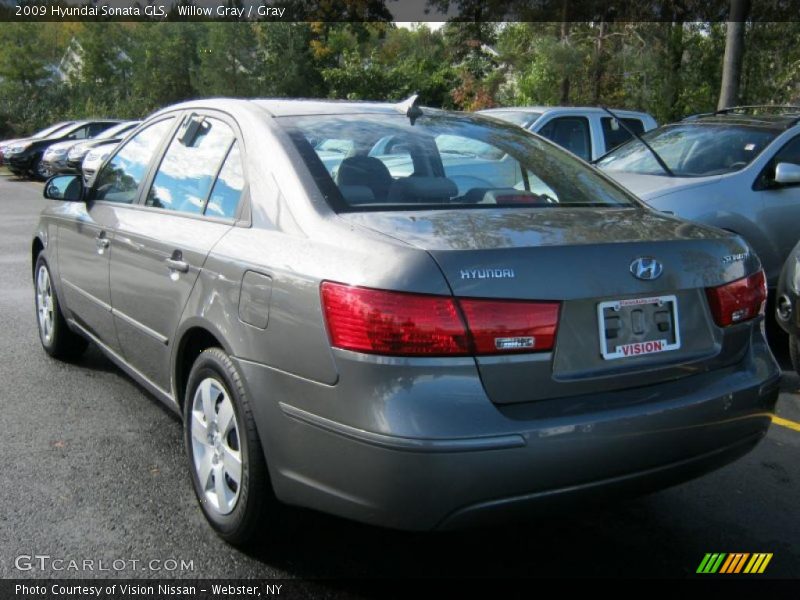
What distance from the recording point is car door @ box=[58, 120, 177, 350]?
14.0 feet

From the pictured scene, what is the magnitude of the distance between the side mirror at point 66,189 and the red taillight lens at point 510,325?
3.12 m

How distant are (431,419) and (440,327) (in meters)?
0.26

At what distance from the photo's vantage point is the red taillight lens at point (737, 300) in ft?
9.36

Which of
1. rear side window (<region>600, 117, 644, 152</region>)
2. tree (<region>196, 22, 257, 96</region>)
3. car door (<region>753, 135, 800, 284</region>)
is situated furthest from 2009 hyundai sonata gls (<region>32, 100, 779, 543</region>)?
tree (<region>196, 22, 257, 96</region>)

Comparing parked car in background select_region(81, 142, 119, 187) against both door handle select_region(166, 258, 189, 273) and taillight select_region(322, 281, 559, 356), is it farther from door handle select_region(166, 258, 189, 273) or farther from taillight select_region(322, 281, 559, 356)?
taillight select_region(322, 281, 559, 356)

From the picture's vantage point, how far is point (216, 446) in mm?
3139

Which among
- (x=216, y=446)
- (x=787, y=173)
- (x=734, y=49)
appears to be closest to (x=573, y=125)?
(x=787, y=173)

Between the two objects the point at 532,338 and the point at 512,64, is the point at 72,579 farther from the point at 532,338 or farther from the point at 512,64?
the point at 512,64

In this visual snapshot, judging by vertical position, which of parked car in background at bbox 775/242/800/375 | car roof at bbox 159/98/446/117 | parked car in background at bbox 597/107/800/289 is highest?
car roof at bbox 159/98/446/117

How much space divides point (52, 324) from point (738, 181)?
5.19m

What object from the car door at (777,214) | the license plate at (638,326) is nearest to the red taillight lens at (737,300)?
the license plate at (638,326)

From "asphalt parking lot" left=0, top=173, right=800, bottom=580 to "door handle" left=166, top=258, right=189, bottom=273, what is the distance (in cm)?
97

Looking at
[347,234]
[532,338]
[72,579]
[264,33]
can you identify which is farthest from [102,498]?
[264,33]

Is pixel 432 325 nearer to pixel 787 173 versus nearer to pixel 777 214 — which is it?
pixel 787 173
